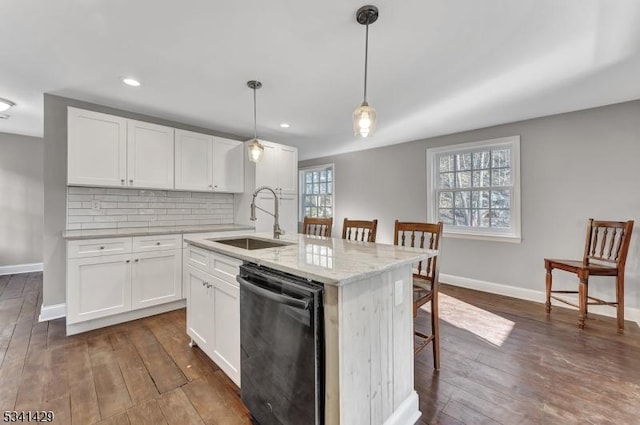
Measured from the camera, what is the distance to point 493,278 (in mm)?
3721

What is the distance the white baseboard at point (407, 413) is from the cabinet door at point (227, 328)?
0.93m

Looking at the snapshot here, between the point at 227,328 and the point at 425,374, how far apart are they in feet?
4.67

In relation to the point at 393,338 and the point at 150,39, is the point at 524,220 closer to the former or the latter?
the point at 393,338

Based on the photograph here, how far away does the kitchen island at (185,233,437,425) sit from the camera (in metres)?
1.13

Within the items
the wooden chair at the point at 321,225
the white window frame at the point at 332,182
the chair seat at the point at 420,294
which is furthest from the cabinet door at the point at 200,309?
the white window frame at the point at 332,182

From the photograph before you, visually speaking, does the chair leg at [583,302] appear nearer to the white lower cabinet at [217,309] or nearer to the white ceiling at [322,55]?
the white ceiling at [322,55]

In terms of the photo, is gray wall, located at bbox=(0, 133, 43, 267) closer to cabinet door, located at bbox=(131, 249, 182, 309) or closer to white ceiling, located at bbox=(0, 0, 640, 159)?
white ceiling, located at bbox=(0, 0, 640, 159)

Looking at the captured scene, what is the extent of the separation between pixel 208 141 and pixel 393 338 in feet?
11.1

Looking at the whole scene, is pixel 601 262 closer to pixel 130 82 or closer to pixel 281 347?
pixel 281 347

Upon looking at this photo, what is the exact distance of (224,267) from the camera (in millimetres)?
1799

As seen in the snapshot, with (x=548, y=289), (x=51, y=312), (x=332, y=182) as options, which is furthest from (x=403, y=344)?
(x=332, y=182)

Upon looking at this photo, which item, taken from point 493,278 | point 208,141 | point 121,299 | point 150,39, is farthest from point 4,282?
point 493,278

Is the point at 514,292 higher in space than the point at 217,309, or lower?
lower

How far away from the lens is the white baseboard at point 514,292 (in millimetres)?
2842
